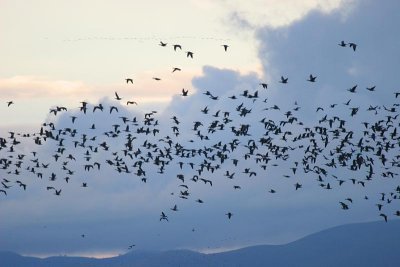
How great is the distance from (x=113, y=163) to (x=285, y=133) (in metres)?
16.8

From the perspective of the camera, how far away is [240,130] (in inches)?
2904

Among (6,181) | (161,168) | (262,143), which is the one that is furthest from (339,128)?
(6,181)

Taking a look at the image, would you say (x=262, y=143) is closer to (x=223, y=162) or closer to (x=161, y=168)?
(x=223, y=162)

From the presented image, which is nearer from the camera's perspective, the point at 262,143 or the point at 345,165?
the point at 345,165

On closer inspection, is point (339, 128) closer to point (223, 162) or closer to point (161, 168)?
point (223, 162)

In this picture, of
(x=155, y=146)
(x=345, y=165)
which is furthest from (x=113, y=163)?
(x=345, y=165)

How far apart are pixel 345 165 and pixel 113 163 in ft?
71.4

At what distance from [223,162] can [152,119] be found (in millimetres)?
7744

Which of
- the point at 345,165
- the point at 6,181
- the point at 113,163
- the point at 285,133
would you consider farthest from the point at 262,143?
the point at 6,181

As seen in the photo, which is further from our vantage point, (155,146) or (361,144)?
(155,146)

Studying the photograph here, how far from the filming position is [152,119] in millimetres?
75625

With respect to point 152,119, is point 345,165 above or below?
below

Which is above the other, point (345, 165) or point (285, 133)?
point (285, 133)

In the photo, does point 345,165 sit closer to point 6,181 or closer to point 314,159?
point 314,159
